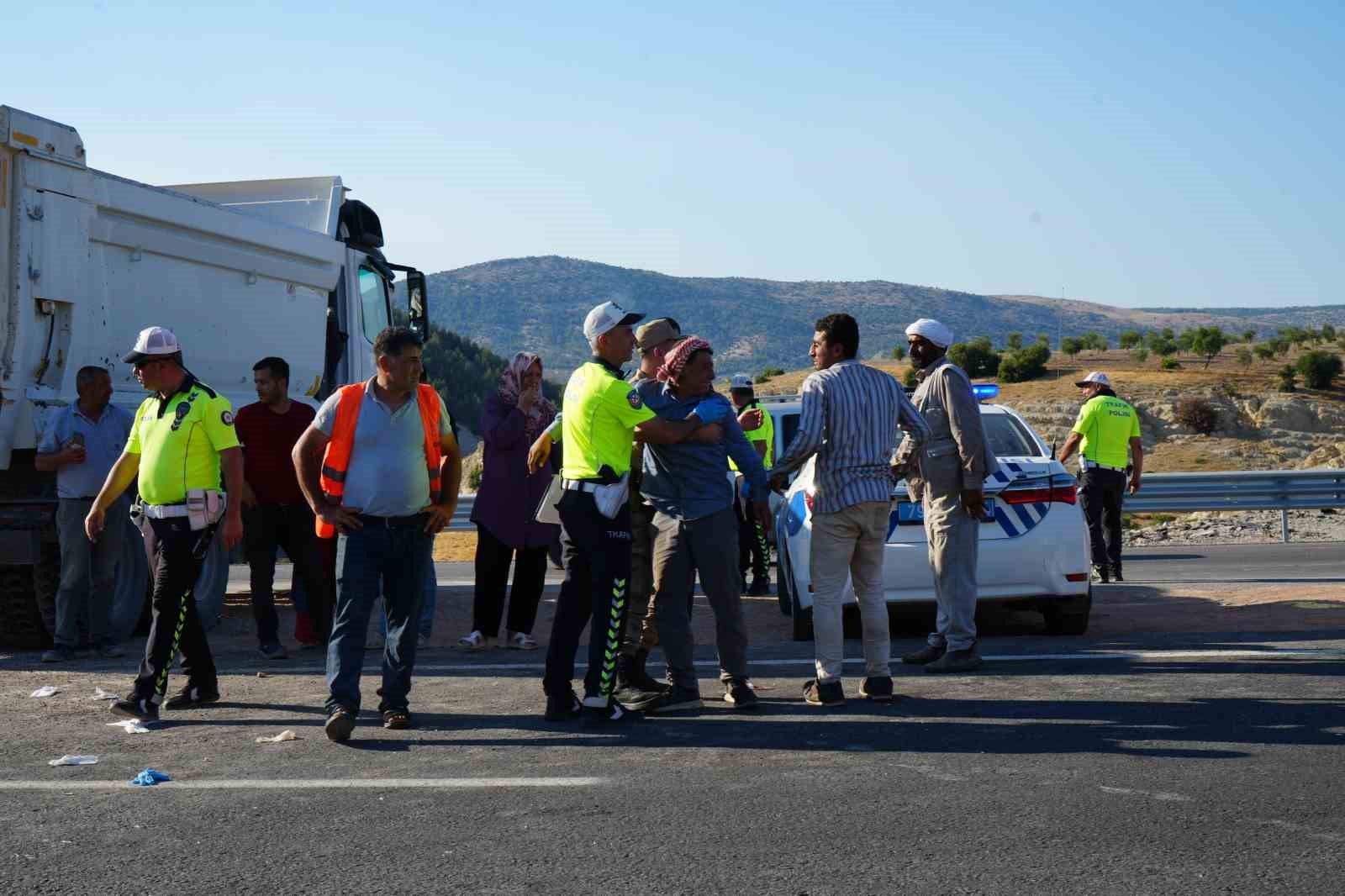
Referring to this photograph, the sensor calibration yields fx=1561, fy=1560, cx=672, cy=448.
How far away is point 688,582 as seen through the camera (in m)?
7.56

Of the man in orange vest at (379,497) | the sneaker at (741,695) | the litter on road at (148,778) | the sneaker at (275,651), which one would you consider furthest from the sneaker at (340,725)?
the sneaker at (275,651)

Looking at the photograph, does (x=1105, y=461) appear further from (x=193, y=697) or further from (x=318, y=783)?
(x=318, y=783)

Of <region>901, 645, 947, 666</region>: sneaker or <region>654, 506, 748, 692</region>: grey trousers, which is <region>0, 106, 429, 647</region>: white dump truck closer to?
<region>654, 506, 748, 692</region>: grey trousers

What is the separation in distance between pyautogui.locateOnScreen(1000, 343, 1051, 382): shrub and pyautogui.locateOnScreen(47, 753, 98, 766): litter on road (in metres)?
47.3

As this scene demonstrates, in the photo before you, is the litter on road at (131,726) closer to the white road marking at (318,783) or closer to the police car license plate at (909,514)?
the white road marking at (318,783)

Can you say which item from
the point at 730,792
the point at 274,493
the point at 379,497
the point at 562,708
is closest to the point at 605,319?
the point at 379,497

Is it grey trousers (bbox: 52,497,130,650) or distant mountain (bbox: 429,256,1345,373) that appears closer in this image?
grey trousers (bbox: 52,497,130,650)

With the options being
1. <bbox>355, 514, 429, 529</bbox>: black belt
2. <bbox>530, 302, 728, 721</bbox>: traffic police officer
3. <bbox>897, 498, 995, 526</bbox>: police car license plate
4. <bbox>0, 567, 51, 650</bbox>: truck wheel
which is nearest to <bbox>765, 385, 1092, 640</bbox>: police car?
<bbox>897, 498, 995, 526</bbox>: police car license plate

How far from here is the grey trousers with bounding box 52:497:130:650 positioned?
31.1 feet

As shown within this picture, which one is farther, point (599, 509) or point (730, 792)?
point (599, 509)

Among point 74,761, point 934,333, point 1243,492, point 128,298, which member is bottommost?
point 74,761

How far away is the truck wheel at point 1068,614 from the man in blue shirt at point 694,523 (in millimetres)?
3149

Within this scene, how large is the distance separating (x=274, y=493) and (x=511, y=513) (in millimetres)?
1516

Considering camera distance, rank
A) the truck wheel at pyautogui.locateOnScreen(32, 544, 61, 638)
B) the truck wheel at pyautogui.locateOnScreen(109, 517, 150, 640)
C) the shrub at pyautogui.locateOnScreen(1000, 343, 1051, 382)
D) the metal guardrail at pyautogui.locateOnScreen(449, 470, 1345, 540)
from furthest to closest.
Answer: the shrub at pyautogui.locateOnScreen(1000, 343, 1051, 382)
the metal guardrail at pyautogui.locateOnScreen(449, 470, 1345, 540)
the truck wheel at pyautogui.locateOnScreen(109, 517, 150, 640)
the truck wheel at pyautogui.locateOnScreen(32, 544, 61, 638)
